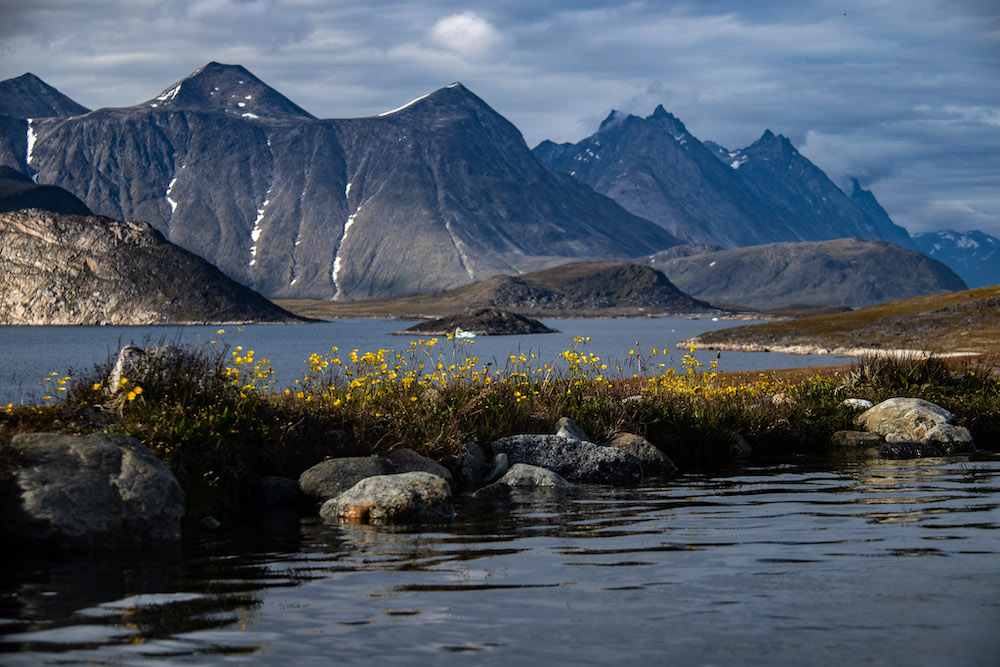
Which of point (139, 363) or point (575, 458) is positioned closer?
point (139, 363)

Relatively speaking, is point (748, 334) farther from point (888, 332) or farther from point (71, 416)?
point (71, 416)

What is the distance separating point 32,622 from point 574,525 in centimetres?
752

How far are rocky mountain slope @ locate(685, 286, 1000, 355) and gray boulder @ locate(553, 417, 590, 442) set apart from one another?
209 ft

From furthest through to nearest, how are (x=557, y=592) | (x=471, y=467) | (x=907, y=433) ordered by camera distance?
(x=907, y=433), (x=471, y=467), (x=557, y=592)

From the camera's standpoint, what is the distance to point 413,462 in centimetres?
1812

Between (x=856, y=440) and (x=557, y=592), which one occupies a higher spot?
(x=856, y=440)

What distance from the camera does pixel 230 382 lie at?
18484mm

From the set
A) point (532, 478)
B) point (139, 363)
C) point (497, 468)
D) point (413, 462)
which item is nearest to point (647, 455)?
point (532, 478)

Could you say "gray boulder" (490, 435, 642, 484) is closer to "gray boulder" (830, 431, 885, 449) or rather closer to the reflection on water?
the reflection on water

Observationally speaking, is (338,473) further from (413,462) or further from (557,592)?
(557,592)

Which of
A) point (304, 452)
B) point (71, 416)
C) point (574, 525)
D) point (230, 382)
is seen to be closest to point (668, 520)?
point (574, 525)

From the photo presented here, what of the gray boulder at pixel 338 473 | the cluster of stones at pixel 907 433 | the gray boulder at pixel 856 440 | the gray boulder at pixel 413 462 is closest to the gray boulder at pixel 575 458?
the gray boulder at pixel 413 462

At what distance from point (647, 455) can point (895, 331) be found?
88.2 metres

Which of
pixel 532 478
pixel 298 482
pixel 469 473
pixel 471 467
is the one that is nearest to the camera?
pixel 298 482
